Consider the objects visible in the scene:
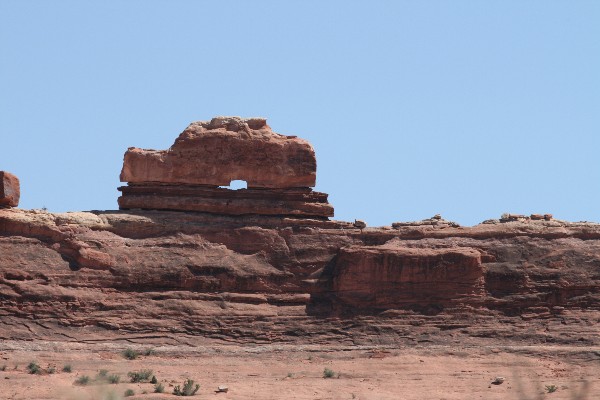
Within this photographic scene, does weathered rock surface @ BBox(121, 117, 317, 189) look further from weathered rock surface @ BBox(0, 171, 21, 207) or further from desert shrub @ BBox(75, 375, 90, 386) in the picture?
desert shrub @ BBox(75, 375, 90, 386)

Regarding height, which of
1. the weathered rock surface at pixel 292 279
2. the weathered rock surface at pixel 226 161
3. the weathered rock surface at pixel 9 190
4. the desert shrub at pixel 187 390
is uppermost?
the weathered rock surface at pixel 226 161

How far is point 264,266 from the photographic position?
114ft

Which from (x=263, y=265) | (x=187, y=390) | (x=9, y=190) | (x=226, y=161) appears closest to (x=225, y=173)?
(x=226, y=161)

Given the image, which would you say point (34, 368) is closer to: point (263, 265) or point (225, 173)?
point (263, 265)

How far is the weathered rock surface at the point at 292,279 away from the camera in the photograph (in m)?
32.6

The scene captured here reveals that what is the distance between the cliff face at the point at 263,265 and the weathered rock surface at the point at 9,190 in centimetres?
16

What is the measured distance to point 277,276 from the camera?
34719 millimetres

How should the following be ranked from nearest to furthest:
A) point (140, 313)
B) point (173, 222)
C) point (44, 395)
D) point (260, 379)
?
point (44, 395), point (260, 379), point (140, 313), point (173, 222)

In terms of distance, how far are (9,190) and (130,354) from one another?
6.73 meters

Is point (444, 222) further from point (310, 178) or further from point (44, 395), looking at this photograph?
Answer: point (44, 395)

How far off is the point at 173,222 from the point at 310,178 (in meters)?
4.69

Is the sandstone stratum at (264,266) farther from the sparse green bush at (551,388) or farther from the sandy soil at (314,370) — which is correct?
the sparse green bush at (551,388)

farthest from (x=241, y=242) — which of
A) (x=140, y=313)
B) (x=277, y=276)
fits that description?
(x=140, y=313)

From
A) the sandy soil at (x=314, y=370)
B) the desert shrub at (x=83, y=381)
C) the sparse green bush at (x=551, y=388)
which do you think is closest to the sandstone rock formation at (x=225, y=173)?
Answer: the sandy soil at (x=314, y=370)
